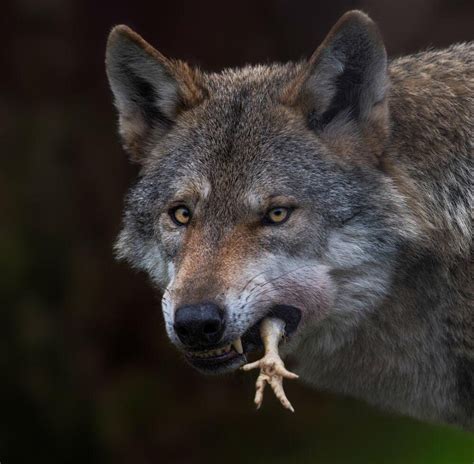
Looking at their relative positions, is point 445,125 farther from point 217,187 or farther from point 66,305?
point 66,305

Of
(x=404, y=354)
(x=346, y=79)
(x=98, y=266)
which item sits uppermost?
(x=346, y=79)

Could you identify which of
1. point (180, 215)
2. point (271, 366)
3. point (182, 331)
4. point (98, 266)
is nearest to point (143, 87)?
point (180, 215)

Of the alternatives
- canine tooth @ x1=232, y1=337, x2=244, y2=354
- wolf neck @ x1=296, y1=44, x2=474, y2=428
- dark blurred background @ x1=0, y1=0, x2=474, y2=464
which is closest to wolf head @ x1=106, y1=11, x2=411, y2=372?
canine tooth @ x1=232, y1=337, x2=244, y2=354

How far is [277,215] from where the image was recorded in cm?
651

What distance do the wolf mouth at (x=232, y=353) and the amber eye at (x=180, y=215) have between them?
782 millimetres

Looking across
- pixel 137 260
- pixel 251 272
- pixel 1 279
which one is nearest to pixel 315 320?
pixel 251 272

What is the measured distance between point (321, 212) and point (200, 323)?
1.06 meters

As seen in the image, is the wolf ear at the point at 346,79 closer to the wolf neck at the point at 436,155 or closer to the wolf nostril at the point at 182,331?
the wolf neck at the point at 436,155

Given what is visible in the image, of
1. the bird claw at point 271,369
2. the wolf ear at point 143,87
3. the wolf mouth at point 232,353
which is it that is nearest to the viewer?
the bird claw at point 271,369

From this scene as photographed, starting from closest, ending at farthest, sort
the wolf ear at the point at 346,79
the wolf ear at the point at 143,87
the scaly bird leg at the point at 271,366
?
1. the scaly bird leg at the point at 271,366
2. the wolf ear at the point at 346,79
3. the wolf ear at the point at 143,87

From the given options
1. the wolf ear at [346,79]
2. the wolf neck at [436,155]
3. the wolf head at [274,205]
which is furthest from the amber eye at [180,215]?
the wolf neck at [436,155]

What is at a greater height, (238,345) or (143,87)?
(143,87)

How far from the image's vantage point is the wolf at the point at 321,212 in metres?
6.40

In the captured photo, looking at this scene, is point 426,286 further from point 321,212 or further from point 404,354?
point 321,212
